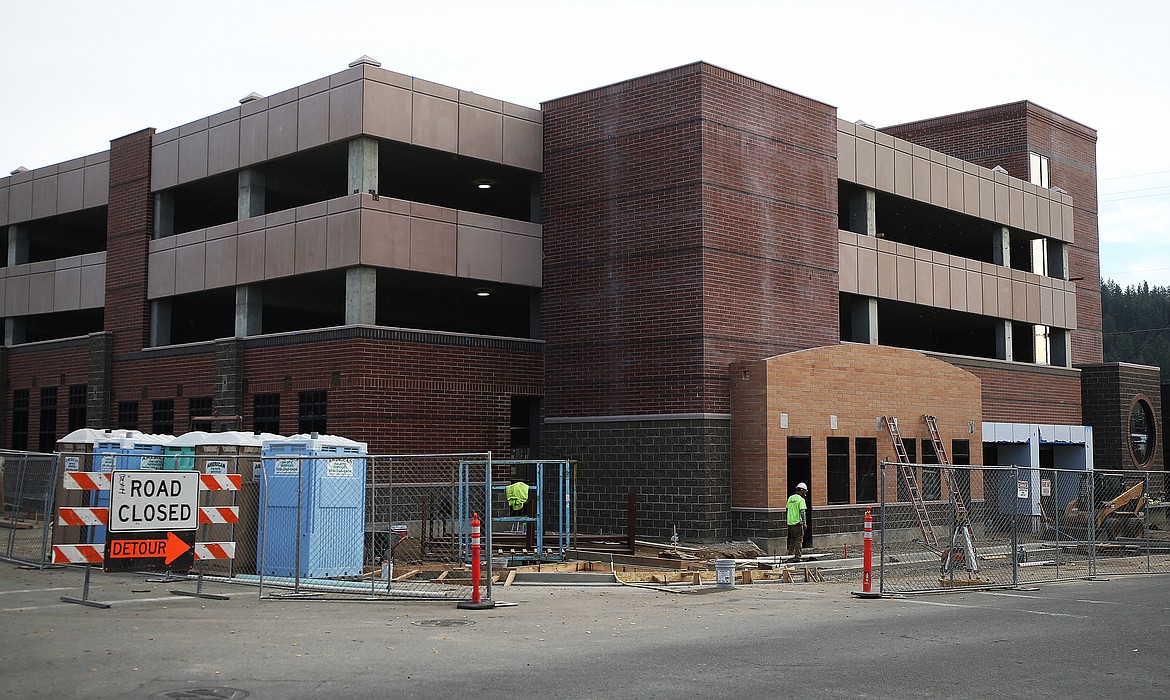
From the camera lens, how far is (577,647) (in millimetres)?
12469

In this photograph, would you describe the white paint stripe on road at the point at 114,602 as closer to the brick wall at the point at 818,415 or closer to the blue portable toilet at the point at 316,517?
the blue portable toilet at the point at 316,517

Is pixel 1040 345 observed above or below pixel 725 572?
above

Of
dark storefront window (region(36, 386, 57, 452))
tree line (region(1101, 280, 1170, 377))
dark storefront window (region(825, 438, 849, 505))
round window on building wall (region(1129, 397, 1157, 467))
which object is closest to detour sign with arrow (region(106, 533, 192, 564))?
dark storefront window (region(825, 438, 849, 505))

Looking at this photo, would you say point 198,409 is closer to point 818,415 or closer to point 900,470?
point 818,415

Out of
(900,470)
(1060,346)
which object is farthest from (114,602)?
(1060,346)

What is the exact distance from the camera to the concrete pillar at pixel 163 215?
33938mm

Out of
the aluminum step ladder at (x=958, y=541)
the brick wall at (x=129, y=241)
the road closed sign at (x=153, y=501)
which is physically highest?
the brick wall at (x=129, y=241)

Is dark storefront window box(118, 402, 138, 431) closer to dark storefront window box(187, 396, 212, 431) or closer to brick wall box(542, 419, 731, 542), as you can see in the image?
dark storefront window box(187, 396, 212, 431)

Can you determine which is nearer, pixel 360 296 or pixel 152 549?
pixel 152 549

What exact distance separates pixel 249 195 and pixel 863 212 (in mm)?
17549

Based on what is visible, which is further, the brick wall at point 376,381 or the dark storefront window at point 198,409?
the dark storefront window at point 198,409

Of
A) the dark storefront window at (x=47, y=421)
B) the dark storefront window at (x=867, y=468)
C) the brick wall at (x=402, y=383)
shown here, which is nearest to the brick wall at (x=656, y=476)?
the brick wall at (x=402, y=383)

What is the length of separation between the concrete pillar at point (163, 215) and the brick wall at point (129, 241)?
0.26 meters

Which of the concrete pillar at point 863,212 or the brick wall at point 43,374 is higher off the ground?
the concrete pillar at point 863,212
